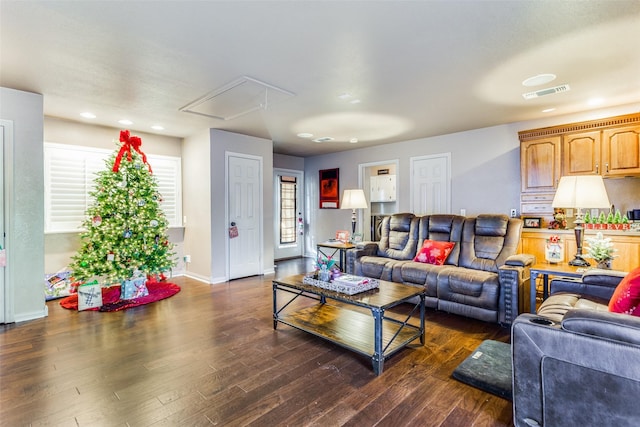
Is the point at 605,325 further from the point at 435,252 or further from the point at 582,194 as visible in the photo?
the point at 435,252

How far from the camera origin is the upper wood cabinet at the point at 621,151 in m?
3.62

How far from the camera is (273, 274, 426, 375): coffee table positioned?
236 cm

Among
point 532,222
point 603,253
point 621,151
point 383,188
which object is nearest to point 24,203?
point 383,188

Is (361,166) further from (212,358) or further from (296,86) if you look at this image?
(212,358)

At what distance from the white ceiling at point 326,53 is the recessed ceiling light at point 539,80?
0.07m

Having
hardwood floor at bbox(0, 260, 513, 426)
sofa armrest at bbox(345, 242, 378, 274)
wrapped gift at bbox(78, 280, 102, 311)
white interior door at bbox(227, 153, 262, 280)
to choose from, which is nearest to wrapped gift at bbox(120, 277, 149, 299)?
wrapped gift at bbox(78, 280, 102, 311)

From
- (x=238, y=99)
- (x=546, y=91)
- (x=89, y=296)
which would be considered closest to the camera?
(x=546, y=91)

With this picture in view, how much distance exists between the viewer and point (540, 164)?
169 inches

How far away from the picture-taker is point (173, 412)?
1895 millimetres

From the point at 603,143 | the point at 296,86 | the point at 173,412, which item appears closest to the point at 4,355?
the point at 173,412

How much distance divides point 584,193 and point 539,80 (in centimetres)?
117

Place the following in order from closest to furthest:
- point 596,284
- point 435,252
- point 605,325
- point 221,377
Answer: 1. point 605,325
2. point 221,377
3. point 596,284
4. point 435,252

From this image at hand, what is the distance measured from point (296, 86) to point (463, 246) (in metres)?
2.86

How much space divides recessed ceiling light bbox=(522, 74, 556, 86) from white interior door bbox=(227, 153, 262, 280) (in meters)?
4.07
